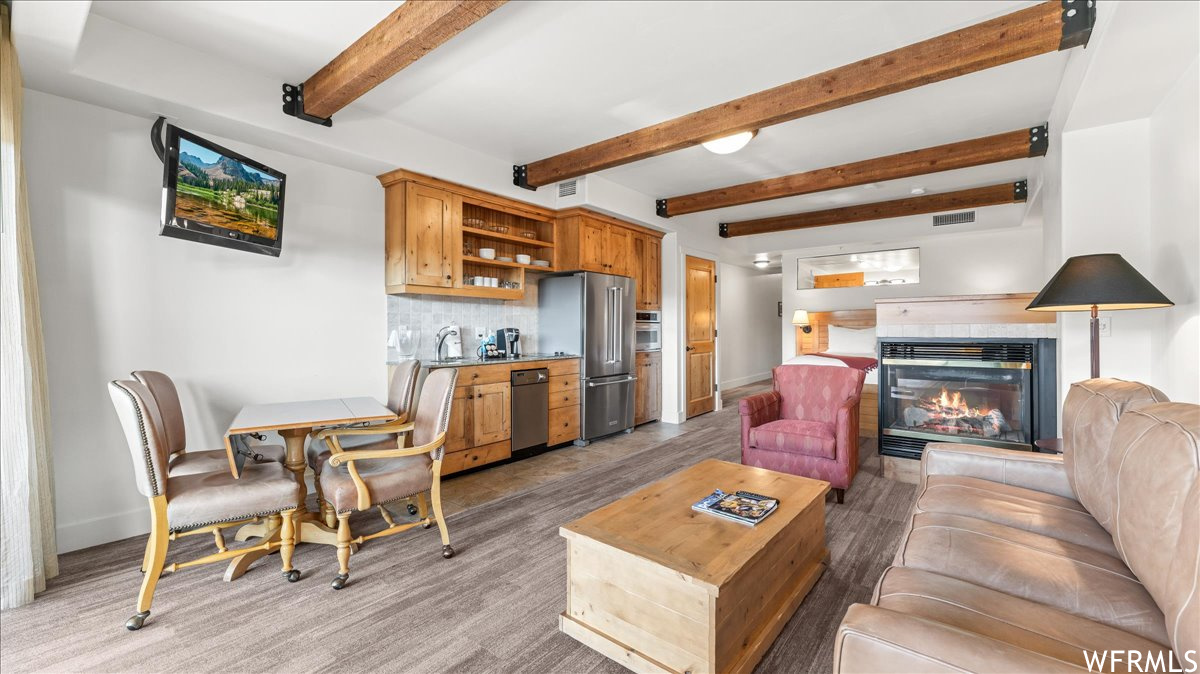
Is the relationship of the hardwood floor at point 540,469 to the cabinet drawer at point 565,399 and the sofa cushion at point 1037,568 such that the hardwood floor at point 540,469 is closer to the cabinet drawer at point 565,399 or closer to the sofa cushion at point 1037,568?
the cabinet drawer at point 565,399

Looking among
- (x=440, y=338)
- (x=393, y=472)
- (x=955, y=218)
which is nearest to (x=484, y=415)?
(x=440, y=338)

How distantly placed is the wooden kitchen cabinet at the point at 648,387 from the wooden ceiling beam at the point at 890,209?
2.57 meters

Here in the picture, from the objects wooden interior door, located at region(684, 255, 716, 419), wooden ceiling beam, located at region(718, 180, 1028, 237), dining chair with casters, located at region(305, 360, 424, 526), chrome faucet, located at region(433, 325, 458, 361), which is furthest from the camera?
wooden interior door, located at region(684, 255, 716, 419)

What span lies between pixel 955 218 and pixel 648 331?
4.33 meters

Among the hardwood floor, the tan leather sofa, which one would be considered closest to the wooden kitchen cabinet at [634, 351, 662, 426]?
the hardwood floor

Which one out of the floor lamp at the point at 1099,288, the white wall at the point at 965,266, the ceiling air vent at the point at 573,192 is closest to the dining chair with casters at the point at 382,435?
the ceiling air vent at the point at 573,192

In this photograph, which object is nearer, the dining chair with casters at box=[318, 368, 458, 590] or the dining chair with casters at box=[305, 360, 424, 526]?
the dining chair with casters at box=[318, 368, 458, 590]

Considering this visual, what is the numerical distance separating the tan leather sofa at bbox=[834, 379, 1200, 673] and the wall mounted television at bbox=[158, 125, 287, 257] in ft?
11.4

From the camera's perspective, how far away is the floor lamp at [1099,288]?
2.30 metres

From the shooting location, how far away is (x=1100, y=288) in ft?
7.76

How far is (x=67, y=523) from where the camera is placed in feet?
8.93

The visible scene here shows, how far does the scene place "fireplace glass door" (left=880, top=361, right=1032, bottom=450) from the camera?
3.71 m

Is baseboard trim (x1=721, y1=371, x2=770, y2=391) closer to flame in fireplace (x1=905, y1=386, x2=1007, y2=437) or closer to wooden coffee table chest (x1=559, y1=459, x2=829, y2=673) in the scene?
flame in fireplace (x1=905, y1=386, x2=1007, y2=437)

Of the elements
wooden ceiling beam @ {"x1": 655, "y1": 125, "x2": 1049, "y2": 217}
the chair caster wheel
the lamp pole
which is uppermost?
wooden ceiling beam @ {"x1": 655, "y1": 125, "x2": 1049, "y2": 217}
